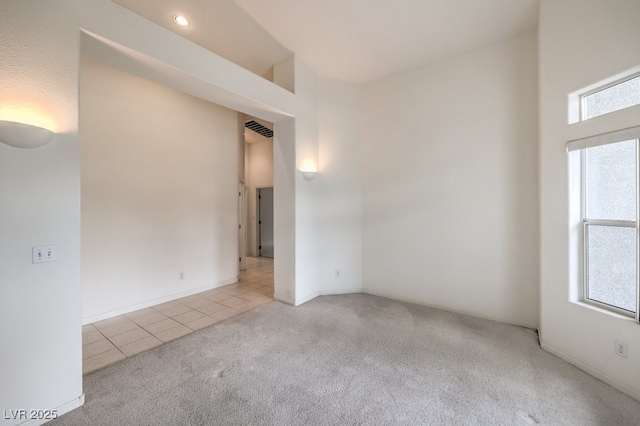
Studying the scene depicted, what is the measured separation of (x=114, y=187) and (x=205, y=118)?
5.98 feet

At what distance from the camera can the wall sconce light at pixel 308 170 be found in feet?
12.4

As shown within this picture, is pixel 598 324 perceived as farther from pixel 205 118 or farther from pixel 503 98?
pixel 205 118

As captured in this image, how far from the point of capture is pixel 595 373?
6.79 ft

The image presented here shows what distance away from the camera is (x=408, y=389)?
76.1 inches

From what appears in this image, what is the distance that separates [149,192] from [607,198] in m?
5.26

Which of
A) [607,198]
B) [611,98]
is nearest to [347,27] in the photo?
[611,98]

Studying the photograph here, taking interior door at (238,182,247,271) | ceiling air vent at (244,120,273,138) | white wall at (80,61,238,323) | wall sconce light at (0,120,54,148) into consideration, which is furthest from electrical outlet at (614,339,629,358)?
ceiling air vent at (244,120,273,138)

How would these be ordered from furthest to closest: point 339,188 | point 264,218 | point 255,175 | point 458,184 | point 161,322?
point 264,218, point 255,175, point 339,188, point 458,184, point 161,322

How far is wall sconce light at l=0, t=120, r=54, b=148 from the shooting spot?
1.46 metres

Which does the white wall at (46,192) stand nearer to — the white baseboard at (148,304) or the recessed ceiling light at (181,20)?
the recessed ceiling light at (181,20)

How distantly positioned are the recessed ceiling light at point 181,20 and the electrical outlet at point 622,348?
5.16 metres

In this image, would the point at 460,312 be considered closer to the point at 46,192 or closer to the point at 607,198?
the point at 607,198

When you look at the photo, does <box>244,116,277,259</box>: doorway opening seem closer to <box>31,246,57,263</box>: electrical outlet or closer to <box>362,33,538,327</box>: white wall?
<box>362,33,538,327</box>: white wall

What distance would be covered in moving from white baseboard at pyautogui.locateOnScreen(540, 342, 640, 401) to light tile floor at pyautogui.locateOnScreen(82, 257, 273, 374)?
11.2ft
